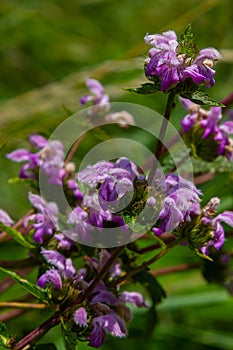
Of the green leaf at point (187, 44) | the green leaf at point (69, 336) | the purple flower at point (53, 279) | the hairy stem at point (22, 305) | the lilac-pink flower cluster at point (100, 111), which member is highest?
the green leaf at point (187, 44)

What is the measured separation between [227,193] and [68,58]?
3.76 feet

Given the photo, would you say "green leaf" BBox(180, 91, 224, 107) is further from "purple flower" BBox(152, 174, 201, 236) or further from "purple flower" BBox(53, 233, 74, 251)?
"purple flower" BBox(53, 233, 74, 251)

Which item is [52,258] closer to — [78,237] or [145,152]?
Result: [78,237]

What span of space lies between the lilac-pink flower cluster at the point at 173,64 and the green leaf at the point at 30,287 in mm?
295

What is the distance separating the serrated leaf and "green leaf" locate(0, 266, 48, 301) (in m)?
0.19

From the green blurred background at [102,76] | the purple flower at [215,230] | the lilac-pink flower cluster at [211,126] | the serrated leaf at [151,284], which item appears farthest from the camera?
the green blurred background at [102,76]

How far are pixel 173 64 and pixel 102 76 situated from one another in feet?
3.49

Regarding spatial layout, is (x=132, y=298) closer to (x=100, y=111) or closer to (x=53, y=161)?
(x=53, y=161)

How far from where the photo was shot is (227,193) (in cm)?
152

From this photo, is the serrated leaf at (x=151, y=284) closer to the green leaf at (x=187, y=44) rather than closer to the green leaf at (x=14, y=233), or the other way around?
the green leaf at (x=14, y=233)

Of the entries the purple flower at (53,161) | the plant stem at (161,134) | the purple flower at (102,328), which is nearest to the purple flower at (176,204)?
the plant stem at (161,134)

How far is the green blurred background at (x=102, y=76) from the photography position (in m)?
1.60

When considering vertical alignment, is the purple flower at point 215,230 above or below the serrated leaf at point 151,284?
above

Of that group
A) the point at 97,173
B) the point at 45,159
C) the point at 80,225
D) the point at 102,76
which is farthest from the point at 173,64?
the point at 102,76
